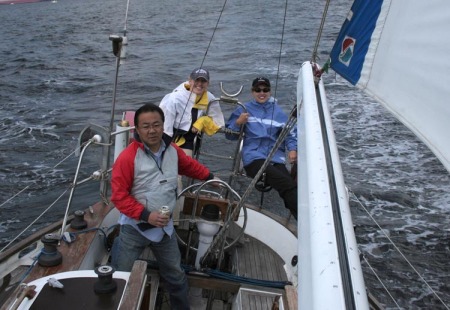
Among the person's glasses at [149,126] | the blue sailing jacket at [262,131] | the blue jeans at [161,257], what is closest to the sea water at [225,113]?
the blue sailing jacket at [262,131]

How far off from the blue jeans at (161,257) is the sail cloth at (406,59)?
156 centimetres

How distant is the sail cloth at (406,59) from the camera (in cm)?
154

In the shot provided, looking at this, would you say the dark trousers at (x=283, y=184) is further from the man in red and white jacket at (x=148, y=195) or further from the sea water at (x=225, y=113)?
the man in red and white jacket at (x=148, y=195)

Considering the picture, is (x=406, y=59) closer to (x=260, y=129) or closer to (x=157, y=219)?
(x=157, y=219)

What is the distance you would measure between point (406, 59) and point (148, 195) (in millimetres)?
1666

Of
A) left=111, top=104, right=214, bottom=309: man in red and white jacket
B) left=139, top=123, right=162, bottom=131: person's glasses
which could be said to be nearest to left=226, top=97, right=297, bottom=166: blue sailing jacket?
left=111, top=104, right=214, bottom=309: man in red and white jacket

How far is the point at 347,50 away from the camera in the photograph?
2.43 metres

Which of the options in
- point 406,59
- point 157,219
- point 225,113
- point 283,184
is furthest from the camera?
point 225,113

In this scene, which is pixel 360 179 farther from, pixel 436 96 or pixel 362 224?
pixel 436 96

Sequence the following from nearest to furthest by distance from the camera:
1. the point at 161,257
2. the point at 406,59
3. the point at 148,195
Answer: the point at 406,59 < the point at 148,195 < the point at 161,257

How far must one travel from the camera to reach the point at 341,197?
1226mm

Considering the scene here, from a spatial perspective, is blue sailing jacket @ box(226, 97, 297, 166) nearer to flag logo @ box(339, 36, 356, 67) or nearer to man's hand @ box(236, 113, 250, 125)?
man's hand @ box(236, 113, 250, 125)

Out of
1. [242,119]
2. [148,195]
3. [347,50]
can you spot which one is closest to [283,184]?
[242,119]

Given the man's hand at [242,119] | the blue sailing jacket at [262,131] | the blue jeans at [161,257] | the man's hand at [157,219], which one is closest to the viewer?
the man's hand at [157,219]
